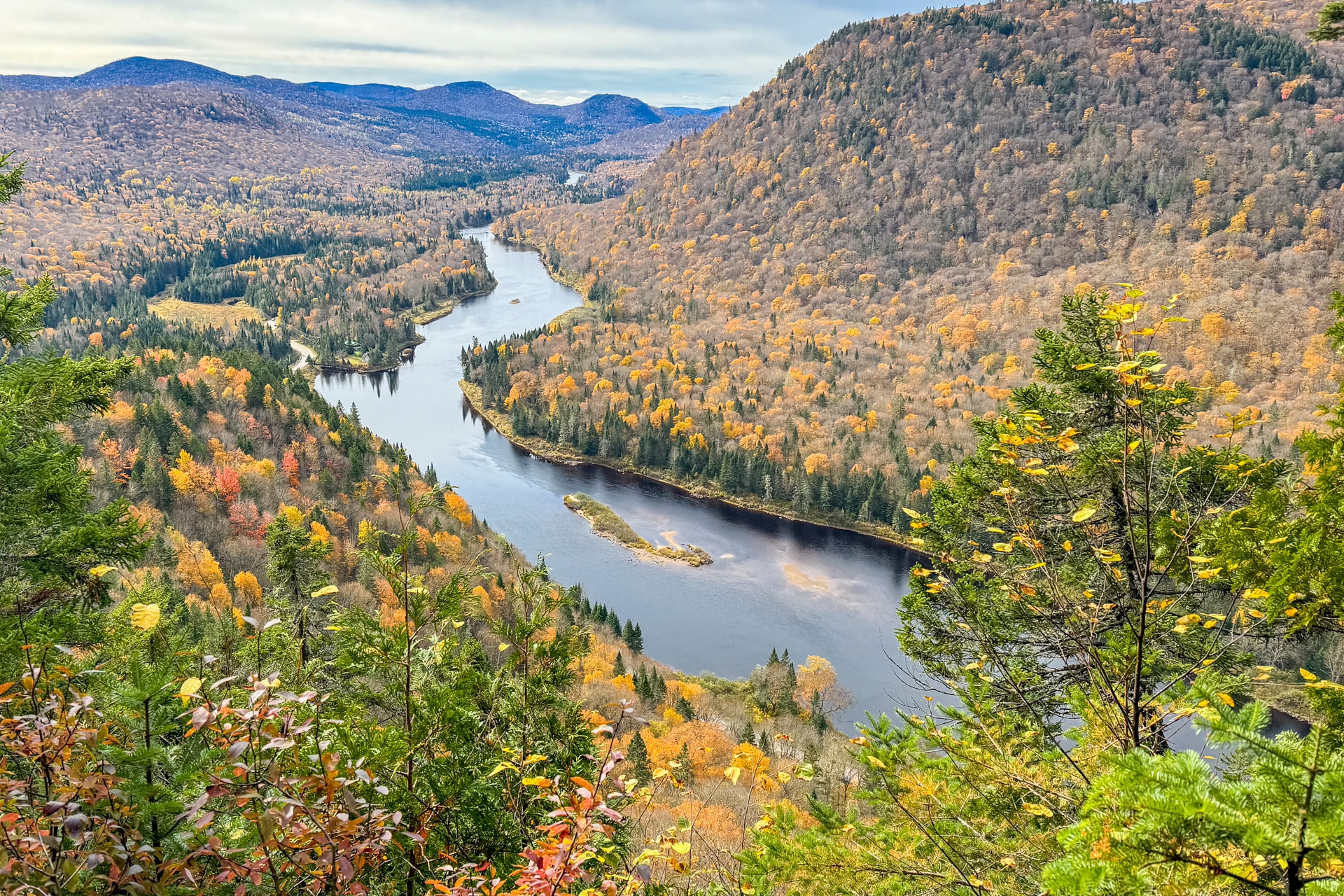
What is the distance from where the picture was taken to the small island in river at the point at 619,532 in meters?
69.4

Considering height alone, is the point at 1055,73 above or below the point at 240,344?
above

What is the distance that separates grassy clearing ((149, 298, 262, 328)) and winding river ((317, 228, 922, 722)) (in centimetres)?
7336

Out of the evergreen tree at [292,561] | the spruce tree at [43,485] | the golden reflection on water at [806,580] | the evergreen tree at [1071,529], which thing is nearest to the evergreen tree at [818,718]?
the golden reflection on water at [806,580]

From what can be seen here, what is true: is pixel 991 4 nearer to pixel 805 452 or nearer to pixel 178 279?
pixel 805 452

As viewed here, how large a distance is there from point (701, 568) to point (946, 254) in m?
122

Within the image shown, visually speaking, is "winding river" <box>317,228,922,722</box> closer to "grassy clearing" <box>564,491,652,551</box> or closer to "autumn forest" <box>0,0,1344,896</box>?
"grassy clearing" <box>564,491,652,551</box>

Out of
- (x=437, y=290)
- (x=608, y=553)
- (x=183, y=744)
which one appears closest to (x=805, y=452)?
(x=608, y=553)

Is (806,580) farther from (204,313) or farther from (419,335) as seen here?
(204,313)

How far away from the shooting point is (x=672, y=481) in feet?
290

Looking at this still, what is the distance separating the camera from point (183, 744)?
455 centimetres

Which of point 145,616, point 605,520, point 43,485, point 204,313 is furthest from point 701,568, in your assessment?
point 204,313

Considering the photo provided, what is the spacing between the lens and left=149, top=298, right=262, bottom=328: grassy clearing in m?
154

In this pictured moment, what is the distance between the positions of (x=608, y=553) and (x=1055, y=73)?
600 feet

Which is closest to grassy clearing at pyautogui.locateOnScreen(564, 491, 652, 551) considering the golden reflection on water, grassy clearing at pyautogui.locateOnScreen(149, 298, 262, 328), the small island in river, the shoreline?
the small island in river
